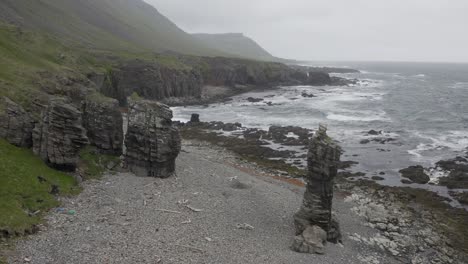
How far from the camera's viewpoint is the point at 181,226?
95.7 feet

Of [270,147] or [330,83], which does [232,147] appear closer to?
[270,147]

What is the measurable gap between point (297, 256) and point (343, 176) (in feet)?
87.4

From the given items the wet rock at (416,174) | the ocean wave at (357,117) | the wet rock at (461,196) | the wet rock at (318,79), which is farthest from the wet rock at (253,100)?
the wet rock at (461,196)

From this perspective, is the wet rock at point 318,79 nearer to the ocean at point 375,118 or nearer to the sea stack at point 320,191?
the ocean at point 375,118

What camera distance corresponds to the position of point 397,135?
7506 centimetres

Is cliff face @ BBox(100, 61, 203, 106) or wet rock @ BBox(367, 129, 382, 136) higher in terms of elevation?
cliff face @ BBox(100, 61, 203, 106)

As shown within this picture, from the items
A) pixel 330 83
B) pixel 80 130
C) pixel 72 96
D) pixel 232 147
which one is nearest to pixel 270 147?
pixel 232 147

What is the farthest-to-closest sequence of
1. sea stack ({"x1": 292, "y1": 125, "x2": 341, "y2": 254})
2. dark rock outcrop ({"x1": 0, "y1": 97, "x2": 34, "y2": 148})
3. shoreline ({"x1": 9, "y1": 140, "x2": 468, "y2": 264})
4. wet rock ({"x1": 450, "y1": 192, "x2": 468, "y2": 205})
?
wet rock ({"x1": 450, "y1": 192, "x2": 468, "y2": 205}) < dark rock outcrop ({"x1": 0, "y1": 97, "x2": 34, "y2": 148}) < sea stack ({"x1": 292, "y1": 125, "x2": 341, "y2": 254}) < shoreline ({"x1": 9, "y1": 140, "x2": 468, "y2": 264})

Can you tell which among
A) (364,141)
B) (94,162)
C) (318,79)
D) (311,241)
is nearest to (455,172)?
(364,141)

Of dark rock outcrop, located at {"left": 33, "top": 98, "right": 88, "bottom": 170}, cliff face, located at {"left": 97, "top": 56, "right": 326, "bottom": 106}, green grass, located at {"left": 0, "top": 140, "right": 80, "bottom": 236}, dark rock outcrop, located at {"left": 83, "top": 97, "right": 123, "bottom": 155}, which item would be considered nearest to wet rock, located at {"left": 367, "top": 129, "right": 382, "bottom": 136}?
cliff face, located at {"left": 97, "top": 56, "right": 326, "bottom": 106}

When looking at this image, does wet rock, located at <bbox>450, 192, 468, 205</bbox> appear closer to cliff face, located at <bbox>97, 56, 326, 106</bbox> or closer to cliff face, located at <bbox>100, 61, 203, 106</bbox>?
cliff face, located at <bbox>97, 56, 326, 106</bbox>

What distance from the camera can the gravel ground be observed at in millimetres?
24500

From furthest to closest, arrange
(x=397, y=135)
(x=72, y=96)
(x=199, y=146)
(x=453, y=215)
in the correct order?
(x=397, y=135), (x=199, y=146), (x=72, y=96), (x=453, y=215)

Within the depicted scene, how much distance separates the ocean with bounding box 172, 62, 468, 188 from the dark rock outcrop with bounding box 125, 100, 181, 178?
94.7ft
